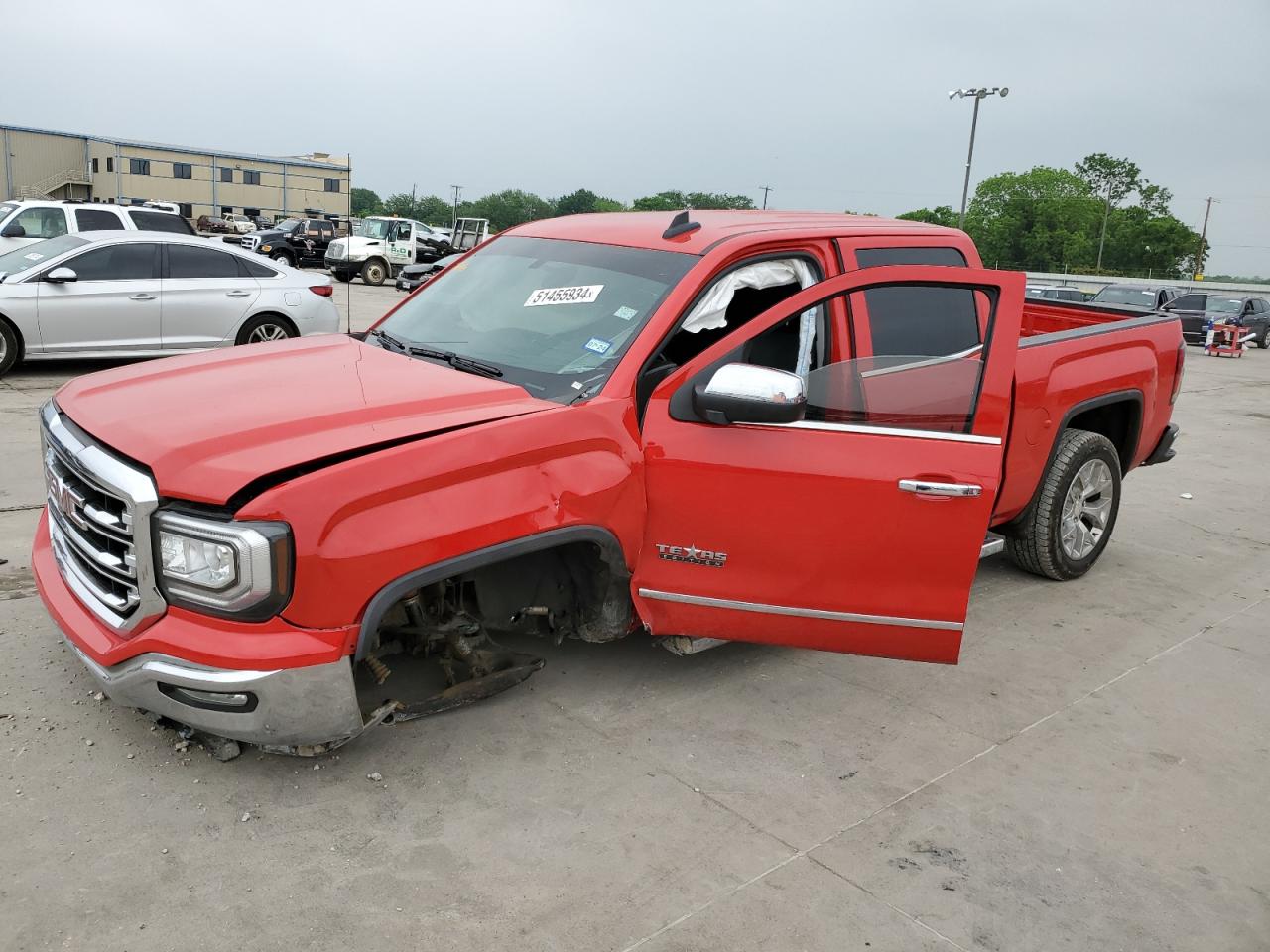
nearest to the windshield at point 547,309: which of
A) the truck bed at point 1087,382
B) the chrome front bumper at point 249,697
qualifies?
the chrome front bumper at point 249,697

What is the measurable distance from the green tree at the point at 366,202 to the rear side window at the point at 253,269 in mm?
133672

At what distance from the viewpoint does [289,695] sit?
9.59 feet

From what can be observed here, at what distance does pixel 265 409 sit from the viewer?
322 cm

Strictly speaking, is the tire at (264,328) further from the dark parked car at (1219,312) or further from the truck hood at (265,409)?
the dark parked car at (1219,312)

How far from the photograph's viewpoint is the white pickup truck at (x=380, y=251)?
30250 mm

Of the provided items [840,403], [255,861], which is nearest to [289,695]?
[255,861]

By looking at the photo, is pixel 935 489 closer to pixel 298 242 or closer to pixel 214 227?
pixel 298 242

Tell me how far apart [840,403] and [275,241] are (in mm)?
35178

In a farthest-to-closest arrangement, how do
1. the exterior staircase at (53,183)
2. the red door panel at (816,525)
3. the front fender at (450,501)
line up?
the exterior staircase at (53,183), the red door panel at (816,525), the front fender at (450,501)

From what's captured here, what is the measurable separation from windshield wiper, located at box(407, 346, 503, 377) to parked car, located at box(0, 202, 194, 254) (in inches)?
499

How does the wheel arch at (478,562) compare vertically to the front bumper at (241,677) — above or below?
above

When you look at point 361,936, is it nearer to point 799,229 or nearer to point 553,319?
point 553,319

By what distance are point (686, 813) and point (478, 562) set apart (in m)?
1.06

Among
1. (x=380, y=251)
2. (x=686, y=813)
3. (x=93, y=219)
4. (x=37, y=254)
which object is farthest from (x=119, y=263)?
(x=380, y=251)
